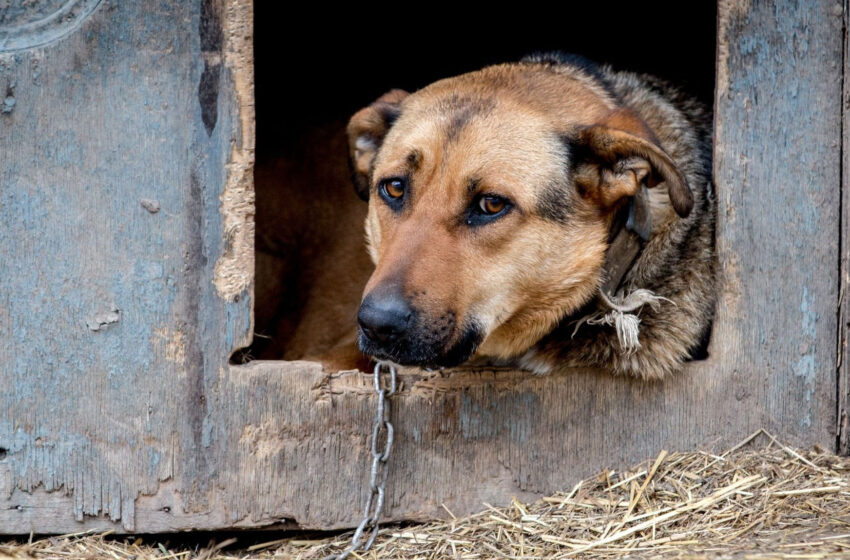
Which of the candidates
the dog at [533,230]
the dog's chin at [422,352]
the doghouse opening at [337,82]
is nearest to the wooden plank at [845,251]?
the dog at [533,230]

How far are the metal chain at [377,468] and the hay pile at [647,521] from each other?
8 cm

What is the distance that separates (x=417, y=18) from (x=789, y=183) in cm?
296

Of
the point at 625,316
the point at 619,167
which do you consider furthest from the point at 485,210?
the point at 625,316

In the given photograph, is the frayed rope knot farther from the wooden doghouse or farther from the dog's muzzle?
the dog's muzzle

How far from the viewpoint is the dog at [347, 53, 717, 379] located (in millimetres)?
2889

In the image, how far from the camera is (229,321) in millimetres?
3264

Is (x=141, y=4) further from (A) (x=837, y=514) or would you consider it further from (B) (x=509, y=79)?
(A) (x=837, y=514)

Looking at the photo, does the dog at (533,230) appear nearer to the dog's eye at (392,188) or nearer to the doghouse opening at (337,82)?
the dog's eye at (392,188)

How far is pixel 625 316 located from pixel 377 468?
3.57 feet

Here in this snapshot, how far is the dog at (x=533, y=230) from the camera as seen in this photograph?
2889 mm

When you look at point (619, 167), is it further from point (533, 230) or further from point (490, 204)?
point (490, 204)

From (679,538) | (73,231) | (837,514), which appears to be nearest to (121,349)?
(73,231)

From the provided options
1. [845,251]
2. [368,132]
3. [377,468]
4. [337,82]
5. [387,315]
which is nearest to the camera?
[387,315]

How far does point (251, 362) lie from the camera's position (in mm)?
3334
